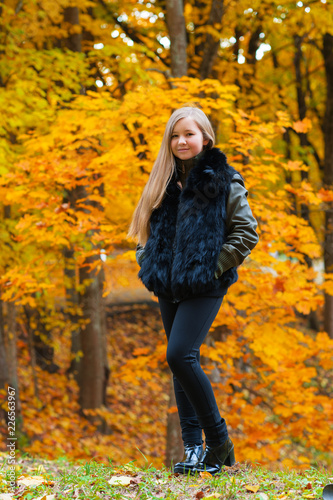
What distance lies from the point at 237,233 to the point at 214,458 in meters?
1.37

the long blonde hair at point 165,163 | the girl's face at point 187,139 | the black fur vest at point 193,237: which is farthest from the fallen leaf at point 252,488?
the girl's face at point 187,139

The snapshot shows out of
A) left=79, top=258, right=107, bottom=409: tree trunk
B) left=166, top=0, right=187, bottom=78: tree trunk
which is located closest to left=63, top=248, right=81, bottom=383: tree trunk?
left=79, top=258, right=107, bottom=409: tree trunk

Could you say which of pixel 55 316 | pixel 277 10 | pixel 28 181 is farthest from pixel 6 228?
pixel 277 10

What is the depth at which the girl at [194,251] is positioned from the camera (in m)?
2.76

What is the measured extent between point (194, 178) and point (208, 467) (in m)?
1.77

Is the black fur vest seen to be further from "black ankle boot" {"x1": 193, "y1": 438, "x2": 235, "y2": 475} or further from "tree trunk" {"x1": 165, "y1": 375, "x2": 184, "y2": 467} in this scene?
"tree trunk" {"x1": 165, "y1": 375, "x2": 184, "y2": 467}

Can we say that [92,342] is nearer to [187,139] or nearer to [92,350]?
[92,350]

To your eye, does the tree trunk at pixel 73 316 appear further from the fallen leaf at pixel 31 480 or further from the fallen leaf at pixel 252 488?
the fallen leaf at pixel 252 488

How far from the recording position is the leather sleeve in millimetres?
2758

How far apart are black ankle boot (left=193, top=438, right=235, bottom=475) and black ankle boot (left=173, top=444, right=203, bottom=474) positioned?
0.05 meters

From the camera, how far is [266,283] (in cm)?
554

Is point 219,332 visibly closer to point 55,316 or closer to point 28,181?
point 55,316

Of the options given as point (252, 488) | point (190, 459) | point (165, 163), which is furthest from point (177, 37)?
point (252, 488)

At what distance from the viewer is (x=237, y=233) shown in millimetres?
2803
